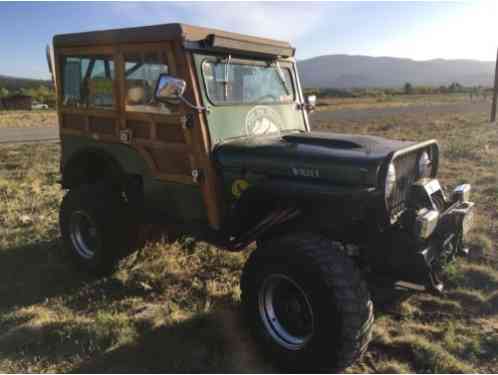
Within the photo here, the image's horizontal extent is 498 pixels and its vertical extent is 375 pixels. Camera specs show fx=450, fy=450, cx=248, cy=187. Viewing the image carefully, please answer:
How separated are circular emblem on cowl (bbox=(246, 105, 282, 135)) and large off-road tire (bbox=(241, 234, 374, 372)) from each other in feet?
4.41

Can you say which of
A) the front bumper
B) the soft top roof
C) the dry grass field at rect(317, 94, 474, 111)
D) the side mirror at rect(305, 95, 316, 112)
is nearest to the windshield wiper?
the soft top roof

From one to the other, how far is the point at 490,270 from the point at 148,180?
11.6ft

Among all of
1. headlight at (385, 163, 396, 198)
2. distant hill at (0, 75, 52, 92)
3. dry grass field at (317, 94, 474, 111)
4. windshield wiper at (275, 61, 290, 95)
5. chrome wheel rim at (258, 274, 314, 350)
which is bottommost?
chrome wheel rim at (258, 274, 314, 350)

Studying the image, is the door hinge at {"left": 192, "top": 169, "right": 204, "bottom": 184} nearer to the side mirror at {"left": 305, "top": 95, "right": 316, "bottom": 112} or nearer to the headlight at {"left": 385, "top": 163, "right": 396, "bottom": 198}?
the headlight at {"left": 385, "top": 163, "right": 396, "bottom": 198}

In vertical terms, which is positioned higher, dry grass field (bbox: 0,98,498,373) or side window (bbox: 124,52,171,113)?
side window (bbox: 124,52,171,113)

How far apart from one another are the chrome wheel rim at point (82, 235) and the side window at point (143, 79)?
4.48 feet

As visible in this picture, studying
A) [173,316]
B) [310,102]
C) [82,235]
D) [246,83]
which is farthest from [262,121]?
[82,235]

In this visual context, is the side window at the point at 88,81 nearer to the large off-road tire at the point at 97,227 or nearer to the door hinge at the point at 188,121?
the large off-road tire at the point at 97,227

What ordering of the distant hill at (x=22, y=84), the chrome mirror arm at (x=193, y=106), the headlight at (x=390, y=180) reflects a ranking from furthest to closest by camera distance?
1. the distant hill at (x=22, y=84)
2. the chrome mirror arm at (x=193, y=106)
3. the headlight at (x=390, y=180)

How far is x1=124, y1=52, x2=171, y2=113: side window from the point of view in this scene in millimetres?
3932

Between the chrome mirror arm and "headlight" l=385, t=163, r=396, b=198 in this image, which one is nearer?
"headlight" l=385, t=163, r=396, b=198

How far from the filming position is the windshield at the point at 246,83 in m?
3.90

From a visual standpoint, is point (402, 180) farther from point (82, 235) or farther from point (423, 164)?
point (82, 235)

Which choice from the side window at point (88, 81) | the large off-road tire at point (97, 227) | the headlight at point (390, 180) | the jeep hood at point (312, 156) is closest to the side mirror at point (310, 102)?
→ the jeep hood at point (312, 156)
